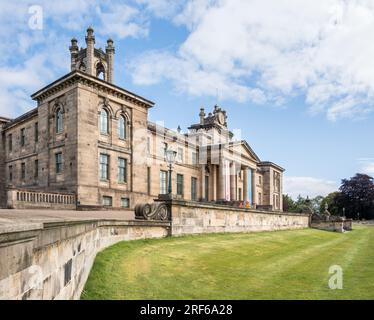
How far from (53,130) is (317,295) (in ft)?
93.2

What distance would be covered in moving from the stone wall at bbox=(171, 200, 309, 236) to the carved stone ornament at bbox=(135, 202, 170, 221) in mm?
437

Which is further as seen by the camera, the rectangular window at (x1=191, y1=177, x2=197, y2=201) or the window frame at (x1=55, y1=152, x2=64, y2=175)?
the rectangular window at (x1=191, y1=177, x2=197, y2=201)

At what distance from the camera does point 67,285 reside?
486 cm

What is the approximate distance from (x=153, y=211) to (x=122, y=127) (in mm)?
20587

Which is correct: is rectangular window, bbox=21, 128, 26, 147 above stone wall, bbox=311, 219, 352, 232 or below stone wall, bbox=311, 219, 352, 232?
above

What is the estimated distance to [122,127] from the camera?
109ft

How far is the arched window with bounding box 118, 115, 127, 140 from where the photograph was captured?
32.7 meters

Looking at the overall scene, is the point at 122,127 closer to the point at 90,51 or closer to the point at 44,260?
the point at 90,51

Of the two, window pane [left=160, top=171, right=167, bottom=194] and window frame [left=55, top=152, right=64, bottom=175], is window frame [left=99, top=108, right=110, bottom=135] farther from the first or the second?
window pane [left=160, top=171, right=167, bottom=194]

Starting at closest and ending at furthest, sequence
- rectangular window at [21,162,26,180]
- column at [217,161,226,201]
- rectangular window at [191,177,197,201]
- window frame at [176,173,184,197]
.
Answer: rectangular window at [21,162,26,180] → window frame at [176,173,184,197] → column at [217,161,226,201] → rectangular window at [191,177,197,201]

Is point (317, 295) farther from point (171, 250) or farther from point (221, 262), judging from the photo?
point (171, 250)

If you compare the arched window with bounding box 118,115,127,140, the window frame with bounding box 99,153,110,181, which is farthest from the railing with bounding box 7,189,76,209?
the arched window with bounding box 118,115,127,140

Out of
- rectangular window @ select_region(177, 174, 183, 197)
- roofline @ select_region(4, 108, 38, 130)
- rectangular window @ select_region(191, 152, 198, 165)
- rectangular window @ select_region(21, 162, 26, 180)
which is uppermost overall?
roofline @ select_region(4, 108, 38, 130)

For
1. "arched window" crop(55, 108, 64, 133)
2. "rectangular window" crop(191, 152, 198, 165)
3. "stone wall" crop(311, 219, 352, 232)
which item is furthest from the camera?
"rectangular window" crop(191, 152, 198, 165)
